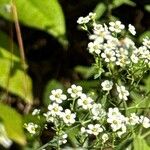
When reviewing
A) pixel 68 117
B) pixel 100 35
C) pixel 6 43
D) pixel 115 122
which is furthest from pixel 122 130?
pixel 6 43

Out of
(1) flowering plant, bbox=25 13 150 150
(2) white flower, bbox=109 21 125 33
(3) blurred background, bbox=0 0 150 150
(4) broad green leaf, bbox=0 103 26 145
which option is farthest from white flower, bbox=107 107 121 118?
(3) blurred background, bbox=0 0 150 150

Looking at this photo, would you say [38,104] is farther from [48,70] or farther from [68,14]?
[68,14]

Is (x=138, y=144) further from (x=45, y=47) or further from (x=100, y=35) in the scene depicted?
(x=45, y=47)

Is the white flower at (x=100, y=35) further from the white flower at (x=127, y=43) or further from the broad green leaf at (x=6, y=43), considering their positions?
the broad green leaf at (x=6, y=43)

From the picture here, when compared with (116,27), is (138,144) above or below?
below

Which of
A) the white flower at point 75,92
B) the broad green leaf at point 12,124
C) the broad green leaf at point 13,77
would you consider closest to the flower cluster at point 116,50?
the white flower at point 75,92

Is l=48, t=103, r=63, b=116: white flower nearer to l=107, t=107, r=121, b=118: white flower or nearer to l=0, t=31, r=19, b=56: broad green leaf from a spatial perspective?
l=107, t=107, r=121, b=118: white flower
